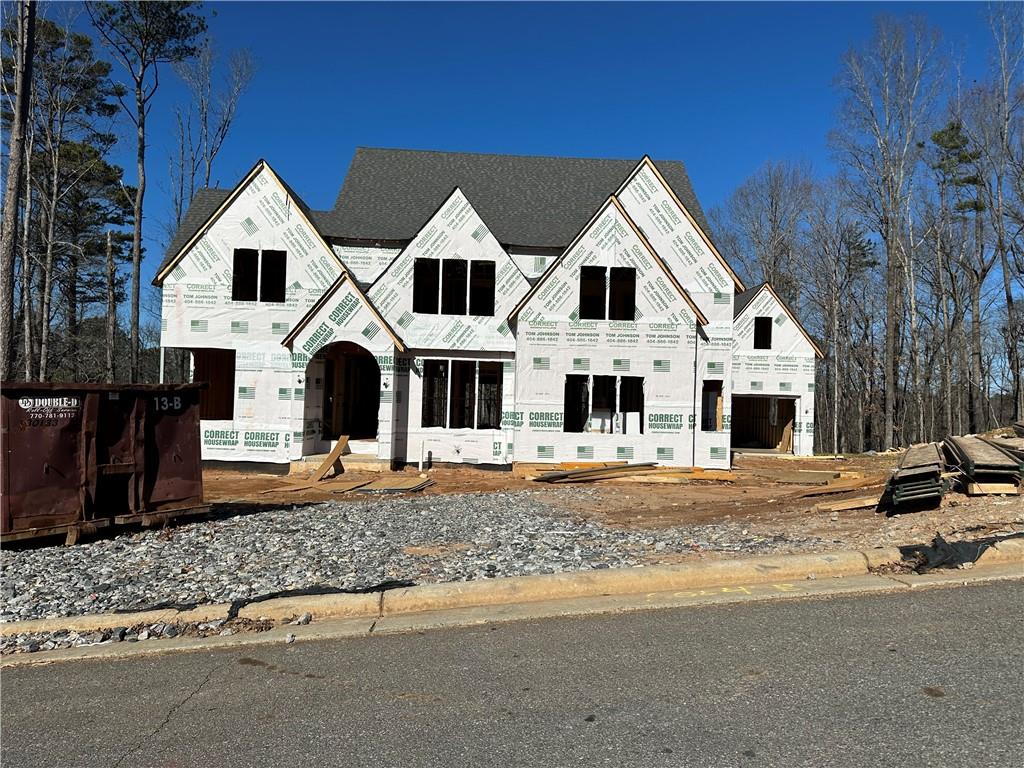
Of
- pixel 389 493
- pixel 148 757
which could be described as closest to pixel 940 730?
pixel 148 757

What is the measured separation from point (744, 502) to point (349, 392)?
13629mm

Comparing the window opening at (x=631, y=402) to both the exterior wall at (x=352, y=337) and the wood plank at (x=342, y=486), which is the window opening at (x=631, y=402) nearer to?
the exterior wall at (x=352, y=337)

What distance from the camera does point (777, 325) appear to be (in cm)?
2758

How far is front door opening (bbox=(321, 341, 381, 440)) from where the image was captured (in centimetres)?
2033

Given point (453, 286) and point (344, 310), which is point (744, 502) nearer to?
point (453, 286)

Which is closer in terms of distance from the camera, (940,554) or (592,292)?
(940,554)

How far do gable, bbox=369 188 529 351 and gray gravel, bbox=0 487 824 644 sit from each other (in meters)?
8.25

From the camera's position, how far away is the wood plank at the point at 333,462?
675 inches

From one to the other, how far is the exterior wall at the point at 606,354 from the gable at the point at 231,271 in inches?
234

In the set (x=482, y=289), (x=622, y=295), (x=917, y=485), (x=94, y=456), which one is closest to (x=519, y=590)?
(x=94, y=456)

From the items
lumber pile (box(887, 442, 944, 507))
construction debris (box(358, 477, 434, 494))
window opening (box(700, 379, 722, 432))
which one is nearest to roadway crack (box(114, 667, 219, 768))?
lumber pile (box(887, 442, 944, 507))

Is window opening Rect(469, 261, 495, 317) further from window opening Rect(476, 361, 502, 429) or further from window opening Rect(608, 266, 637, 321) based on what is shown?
window opening Rect(608, 266, 637, 321)

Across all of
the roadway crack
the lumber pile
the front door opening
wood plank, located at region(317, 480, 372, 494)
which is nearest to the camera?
the roadway crack

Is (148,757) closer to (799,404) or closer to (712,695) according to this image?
(712,695)
